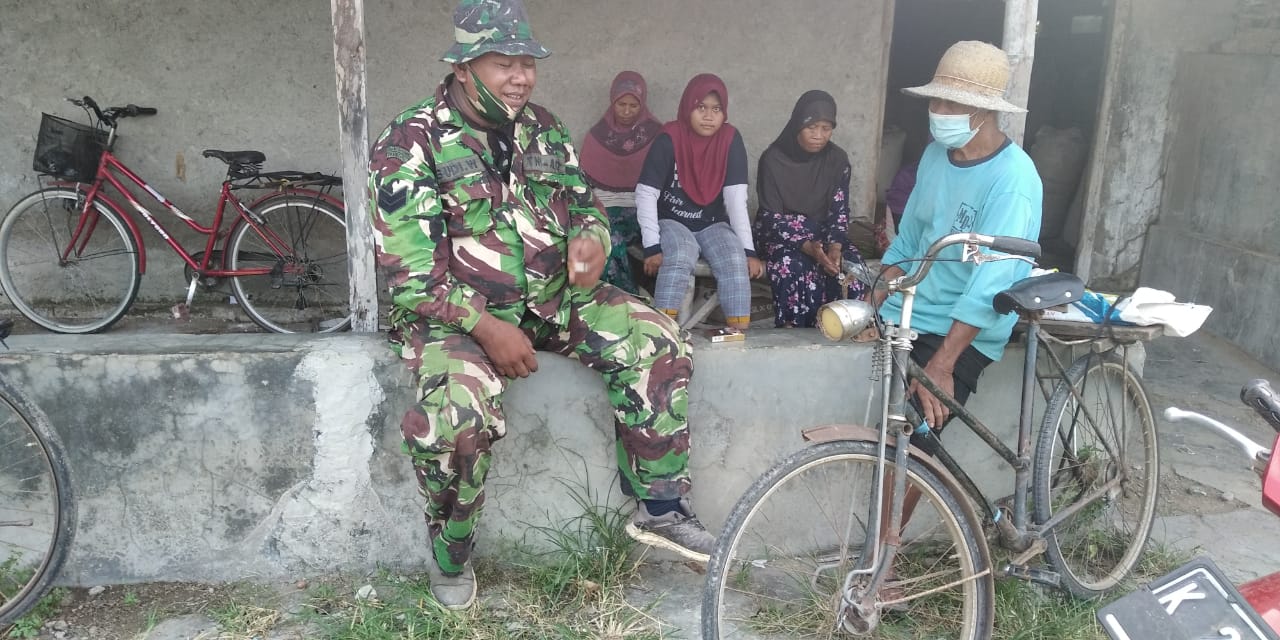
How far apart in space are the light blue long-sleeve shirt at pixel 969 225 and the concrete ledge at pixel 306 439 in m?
0.37

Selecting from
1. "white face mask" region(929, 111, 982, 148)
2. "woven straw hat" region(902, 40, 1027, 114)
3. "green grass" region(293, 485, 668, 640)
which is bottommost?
"green grass" region(293, 485, 668, 640)

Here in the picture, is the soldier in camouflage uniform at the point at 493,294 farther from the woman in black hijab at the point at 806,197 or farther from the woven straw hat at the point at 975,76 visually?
the woman in black hijab at the point at 806,197

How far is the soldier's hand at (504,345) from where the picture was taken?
2.78m

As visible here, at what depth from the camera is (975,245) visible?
2.41m

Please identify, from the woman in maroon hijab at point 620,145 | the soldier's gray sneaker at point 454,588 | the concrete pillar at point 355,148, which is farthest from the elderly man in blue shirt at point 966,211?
the woman in maroon hijab at point 620,145

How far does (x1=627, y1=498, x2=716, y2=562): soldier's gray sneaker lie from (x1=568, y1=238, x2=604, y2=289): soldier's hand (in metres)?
0.77

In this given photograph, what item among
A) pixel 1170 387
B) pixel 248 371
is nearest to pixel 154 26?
pixel 248 371

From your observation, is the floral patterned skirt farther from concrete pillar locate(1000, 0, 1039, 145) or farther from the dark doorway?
the dark doorway

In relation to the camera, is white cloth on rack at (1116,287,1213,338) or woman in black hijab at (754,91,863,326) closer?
white cloth on rack at (1116,287,1213,338)

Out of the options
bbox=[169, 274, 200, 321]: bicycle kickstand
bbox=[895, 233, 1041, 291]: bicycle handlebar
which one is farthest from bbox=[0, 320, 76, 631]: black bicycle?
bbox=[895, 233, 1041, 291]: bicycle handlebar

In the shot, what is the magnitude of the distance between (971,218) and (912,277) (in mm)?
570

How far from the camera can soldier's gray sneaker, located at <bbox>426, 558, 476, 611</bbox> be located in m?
2.94

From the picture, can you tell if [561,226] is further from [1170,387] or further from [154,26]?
[1170,387]

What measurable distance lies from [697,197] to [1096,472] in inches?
85.2
